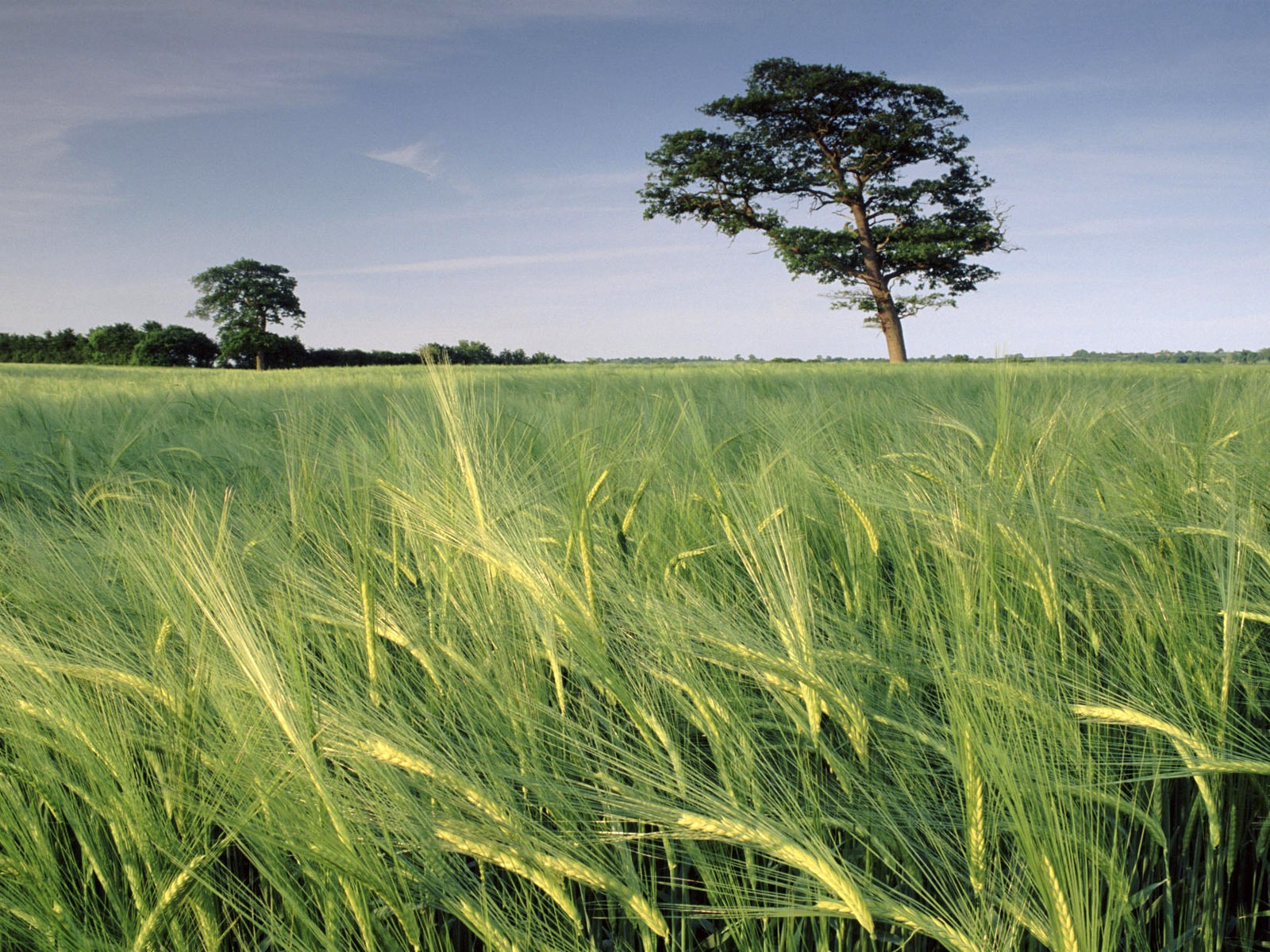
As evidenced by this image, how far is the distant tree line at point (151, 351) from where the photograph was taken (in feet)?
106

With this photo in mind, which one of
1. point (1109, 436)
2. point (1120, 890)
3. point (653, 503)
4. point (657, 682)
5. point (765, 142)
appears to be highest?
point (765, 142)

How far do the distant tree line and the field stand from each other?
3078cm

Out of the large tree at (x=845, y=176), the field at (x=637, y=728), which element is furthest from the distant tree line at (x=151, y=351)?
the field at (x=637, y=728)

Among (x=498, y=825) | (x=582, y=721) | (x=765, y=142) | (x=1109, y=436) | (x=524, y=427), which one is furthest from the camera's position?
(x=765, y=142)

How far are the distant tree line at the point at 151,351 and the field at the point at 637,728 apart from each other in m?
30.8

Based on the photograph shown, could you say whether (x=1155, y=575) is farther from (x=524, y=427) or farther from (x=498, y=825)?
(x=524, y=427)

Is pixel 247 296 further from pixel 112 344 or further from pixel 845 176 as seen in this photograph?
pixel 845 176

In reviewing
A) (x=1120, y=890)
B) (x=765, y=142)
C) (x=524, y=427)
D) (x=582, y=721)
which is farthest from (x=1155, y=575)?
(x=765, y=142)

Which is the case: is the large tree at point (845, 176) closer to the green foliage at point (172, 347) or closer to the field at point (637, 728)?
the field at point (637, 728)

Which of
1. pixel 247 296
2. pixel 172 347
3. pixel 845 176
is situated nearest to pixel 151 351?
pixel 172 347

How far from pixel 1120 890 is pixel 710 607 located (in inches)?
17.3

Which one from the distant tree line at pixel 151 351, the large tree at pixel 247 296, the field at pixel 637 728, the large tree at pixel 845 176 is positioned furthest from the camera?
the large tree at pixel 247 296

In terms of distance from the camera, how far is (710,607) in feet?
2.67

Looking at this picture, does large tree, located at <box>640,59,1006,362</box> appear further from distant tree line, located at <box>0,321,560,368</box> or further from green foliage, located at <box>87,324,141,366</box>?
green foliage, located at <box>87,324,141,366</box>
